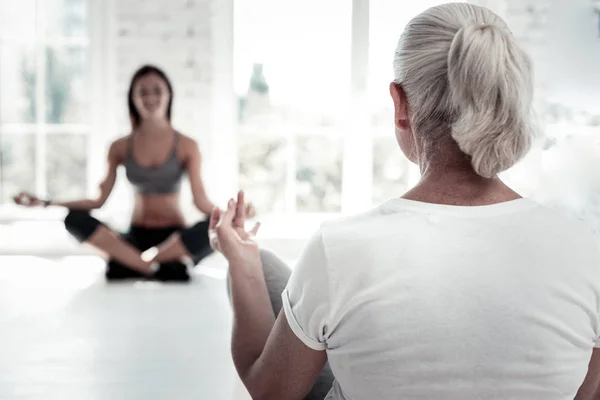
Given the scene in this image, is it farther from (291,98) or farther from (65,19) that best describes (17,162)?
(291,98)

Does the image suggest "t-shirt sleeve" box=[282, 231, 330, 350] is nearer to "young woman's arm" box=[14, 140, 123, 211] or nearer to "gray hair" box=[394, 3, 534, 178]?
"gray hair" box=[394, 3, 534, 178]

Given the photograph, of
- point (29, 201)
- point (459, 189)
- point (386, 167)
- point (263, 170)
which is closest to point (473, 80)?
point (459, 189)

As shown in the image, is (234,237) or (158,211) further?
(158,211)

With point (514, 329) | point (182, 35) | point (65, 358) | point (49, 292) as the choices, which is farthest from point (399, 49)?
point (182, 35)

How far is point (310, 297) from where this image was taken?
3.26 ft

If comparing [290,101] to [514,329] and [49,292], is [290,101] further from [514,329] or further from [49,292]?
[514,329]

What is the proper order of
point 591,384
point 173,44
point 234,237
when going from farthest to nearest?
point 173,44 < point 234,237 < point 591,384

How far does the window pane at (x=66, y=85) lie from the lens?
17.0 ft

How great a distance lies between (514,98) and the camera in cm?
98

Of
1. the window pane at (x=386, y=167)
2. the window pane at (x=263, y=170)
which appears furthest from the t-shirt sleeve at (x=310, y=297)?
the window pane at (x=386, y=167)

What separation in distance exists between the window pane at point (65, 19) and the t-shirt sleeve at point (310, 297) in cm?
452

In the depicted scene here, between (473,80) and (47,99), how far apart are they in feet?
15.3

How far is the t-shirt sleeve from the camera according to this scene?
3.23 ft

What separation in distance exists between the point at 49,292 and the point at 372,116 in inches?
94.9
